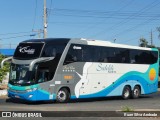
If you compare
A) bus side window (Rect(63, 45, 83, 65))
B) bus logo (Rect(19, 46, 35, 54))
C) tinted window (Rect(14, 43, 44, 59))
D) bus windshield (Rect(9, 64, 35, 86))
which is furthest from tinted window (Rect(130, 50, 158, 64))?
bus windshield (Rect(9, 64, 35, 86))

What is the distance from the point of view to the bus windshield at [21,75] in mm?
21719

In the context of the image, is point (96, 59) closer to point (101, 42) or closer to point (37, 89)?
point (101, 42)

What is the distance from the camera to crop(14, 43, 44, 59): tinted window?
864 inches

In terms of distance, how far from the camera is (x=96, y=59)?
81.7ft

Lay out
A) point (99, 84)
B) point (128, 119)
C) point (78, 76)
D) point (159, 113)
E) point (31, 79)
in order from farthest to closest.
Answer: point (99, 84) < point (78, 76) < point (31, 79) < point (128, 119) < point (159, 113)

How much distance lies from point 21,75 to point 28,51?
4.38 ft

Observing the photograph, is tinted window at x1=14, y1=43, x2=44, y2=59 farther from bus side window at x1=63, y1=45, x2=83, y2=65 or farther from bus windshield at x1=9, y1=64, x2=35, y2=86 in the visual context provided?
bus side window at x1=63, y1=45, x2=83, y2=65

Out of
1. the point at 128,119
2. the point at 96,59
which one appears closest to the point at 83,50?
the point at 96,59

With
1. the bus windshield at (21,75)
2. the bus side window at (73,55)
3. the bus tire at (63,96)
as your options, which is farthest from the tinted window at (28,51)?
the bus tire at (63,96)

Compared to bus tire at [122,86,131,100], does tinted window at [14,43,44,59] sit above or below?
above

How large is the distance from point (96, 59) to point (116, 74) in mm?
2445

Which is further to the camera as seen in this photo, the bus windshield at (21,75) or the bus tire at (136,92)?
the bus tire at (136,92)

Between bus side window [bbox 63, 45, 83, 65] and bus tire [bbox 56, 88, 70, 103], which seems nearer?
bus side window [bbox 63, 45, 83, 65]

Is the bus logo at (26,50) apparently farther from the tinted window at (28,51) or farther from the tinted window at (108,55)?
the tinted window at (108,55)
